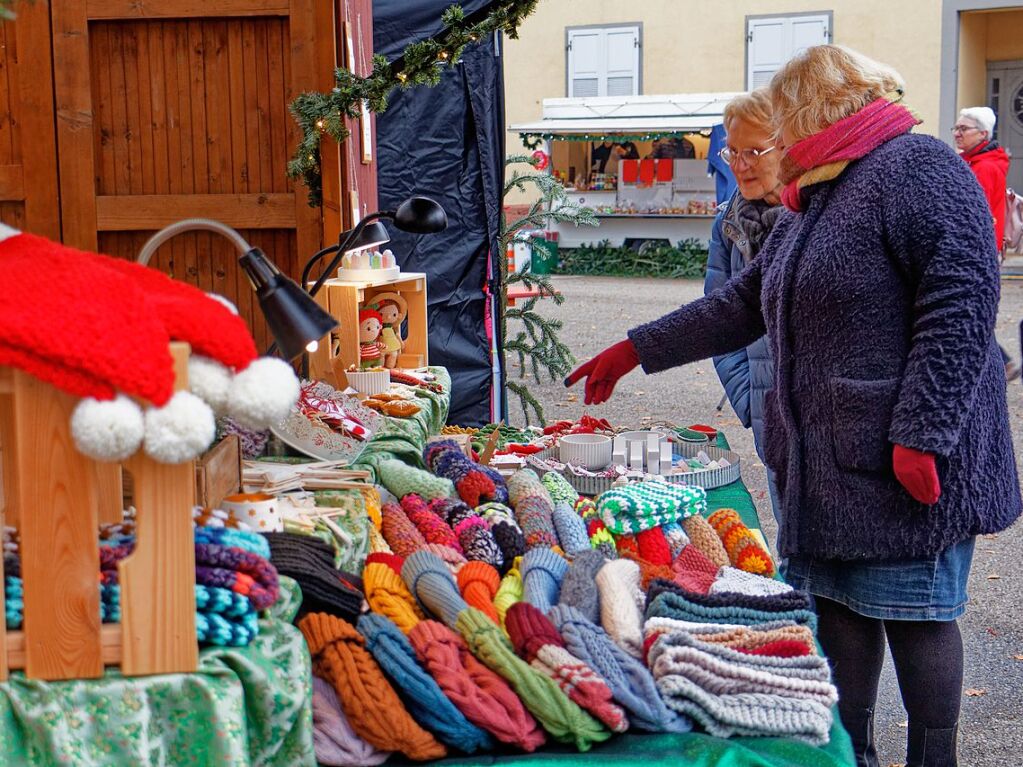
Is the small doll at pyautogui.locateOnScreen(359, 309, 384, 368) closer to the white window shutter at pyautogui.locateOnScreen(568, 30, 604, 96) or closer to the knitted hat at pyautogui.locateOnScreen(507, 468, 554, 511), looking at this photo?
the knitted hat at pyautogui.locateOnScreen(507, 468, 554, 511)

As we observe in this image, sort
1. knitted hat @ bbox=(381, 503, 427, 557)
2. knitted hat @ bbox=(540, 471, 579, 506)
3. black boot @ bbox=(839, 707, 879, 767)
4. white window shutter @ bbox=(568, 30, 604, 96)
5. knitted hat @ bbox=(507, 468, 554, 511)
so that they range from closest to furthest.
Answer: knitted hat @ bbox=(381, 503, 427, 557), black boot @ bbox=(839, 707, 879, 767), knitted hat @ bbox=(507, 468, 554, 511), knitted hat @ bbox=(540, 471, 579, 506), white window shutter @ bbox=(568, 30, 604, 96)

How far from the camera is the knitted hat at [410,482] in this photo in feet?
9.40

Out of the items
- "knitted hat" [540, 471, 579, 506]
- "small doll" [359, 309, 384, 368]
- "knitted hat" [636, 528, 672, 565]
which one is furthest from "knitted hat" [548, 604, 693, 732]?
"small doll" [359, 309, 384, 368]

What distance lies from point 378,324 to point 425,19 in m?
2.62

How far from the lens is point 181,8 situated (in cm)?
386

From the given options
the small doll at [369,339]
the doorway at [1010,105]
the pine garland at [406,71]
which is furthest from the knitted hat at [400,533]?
the doorway at [1010,105]

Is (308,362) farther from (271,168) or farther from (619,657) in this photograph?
(619,657)

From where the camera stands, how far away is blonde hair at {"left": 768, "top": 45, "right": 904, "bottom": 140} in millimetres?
2414

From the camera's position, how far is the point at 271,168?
13.3ft

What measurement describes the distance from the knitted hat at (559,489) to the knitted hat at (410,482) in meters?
0.28

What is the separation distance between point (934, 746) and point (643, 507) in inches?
31.3

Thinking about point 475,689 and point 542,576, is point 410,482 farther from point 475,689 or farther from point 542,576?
point 475,689

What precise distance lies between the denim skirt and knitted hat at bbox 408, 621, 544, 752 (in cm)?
96

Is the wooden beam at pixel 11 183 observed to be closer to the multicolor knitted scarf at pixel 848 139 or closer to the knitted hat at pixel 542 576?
the knitted hat at pixel 542 576
